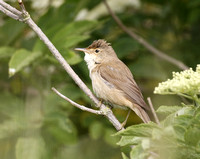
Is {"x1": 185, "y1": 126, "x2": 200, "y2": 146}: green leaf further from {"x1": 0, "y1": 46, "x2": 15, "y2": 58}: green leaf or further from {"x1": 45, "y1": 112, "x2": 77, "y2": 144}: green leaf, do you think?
{"x1": 0, "y1": 46, "x2": 15, "y2": 58}: green leaf

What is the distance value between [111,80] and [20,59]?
926 mm

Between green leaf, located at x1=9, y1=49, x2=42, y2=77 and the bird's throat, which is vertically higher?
green leaf, located at x1=9, y1=49, x2=42, y2=77

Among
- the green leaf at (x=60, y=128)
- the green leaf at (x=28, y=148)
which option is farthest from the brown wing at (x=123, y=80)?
the green leaf at (x=28, y=148)

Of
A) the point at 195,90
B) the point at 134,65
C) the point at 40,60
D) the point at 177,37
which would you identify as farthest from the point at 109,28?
the point at 195,90

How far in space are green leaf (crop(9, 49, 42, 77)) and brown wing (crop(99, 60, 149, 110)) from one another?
2.37ft

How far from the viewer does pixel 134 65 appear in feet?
14.7

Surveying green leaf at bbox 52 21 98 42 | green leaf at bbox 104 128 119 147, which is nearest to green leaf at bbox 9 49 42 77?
green leaf at bbox 52 21 98 42

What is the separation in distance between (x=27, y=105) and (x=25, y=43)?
0.87 metres

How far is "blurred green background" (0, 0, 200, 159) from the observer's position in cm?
364

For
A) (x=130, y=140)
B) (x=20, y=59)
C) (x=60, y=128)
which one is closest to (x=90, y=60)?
(x=60, y=128)

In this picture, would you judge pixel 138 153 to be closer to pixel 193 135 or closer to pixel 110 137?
pixel 193 135

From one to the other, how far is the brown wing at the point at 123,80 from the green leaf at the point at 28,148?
907 millimetres

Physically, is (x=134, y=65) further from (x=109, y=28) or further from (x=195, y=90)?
(x=195, y=90)

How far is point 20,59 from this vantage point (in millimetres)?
3389
